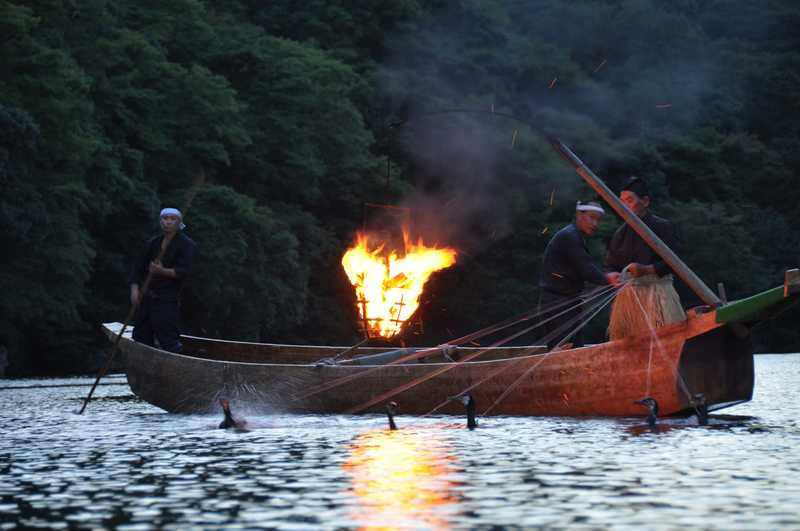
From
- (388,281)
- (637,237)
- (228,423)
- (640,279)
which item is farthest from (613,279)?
(388,281)

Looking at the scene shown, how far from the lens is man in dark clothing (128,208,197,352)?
16.6 meters

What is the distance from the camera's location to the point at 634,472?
8953 mm

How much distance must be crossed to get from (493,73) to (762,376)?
43890 mm

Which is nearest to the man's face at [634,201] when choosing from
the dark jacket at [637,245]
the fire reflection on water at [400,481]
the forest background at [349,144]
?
the dark jacket at [637,245]

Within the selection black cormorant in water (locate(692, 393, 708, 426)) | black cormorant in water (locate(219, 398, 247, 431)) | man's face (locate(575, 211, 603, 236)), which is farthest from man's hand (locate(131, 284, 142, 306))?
black cormorant in water (locate(692, 393, 708, 426))

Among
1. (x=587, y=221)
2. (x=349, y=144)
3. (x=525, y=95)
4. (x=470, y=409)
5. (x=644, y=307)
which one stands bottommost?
(x=470, y=409)

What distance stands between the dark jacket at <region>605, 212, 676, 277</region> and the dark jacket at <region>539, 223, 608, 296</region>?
0.94 feet

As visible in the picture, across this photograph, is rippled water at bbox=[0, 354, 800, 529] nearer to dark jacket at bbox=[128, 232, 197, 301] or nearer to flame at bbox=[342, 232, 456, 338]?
dark jacket at bbox=[128, 232, 197, 301]

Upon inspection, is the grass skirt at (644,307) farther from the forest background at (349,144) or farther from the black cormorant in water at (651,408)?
the forest background at (349,144)

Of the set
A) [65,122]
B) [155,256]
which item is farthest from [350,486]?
[65,122]

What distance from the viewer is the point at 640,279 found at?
14.2 meters

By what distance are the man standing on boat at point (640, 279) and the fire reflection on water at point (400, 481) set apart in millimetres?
2648

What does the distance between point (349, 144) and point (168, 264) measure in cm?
3878

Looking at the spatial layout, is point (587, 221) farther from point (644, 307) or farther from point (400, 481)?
point (400, 481)
